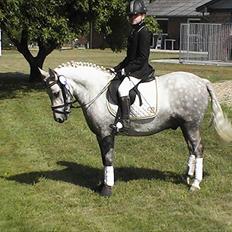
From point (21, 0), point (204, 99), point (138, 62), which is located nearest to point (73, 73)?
point (138, 62)

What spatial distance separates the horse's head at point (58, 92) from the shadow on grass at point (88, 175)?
1222 millimetres

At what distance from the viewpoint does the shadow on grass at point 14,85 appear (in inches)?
739

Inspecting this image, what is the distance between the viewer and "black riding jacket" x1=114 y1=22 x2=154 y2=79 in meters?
7.23

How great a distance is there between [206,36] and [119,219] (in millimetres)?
26026

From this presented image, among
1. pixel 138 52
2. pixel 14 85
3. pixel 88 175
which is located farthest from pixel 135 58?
pixel 14 85

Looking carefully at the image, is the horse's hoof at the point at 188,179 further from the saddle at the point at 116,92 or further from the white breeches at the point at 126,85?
the white breeches at the point at 126,85

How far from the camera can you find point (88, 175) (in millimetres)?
8523

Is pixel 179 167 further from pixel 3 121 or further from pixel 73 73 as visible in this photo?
pixel 3 121

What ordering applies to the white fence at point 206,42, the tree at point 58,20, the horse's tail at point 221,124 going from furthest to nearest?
the white fence at point 206,42, the tree at point 58,20, the horse's tail at point 221,124

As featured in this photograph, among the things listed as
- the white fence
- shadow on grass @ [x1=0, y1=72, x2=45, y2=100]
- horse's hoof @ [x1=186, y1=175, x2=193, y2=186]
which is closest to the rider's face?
horse's hoof @ [x1=186, y1=175, x2=193, y2=186]

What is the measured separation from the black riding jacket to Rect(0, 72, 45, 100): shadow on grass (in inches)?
441

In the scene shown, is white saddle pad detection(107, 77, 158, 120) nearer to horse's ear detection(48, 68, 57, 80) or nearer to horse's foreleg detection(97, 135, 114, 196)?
horse's foreleg detection(97, 135, 114, 196)

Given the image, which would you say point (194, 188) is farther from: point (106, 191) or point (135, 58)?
point (135, 58)

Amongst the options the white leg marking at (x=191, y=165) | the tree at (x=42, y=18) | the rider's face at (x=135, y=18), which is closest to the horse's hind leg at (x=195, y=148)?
the white leg marking at (x=191, y=165)
